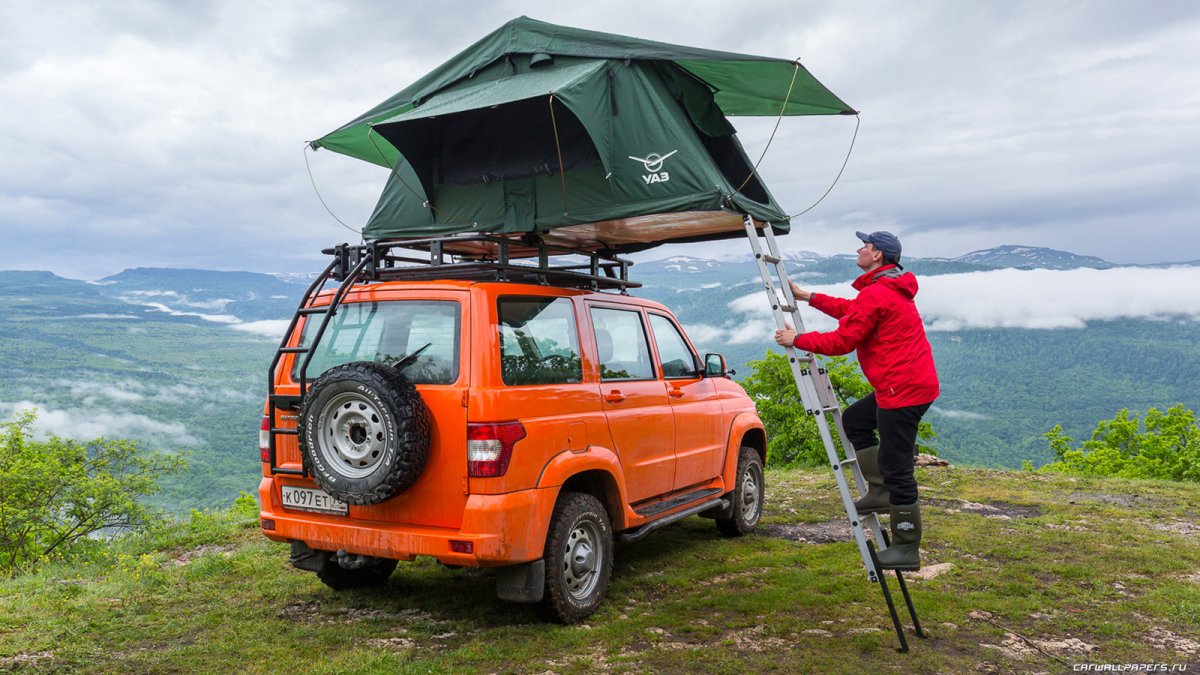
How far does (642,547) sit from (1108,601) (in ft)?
10.7

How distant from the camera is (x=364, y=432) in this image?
424 centimetres

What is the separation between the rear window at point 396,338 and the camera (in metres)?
4.39

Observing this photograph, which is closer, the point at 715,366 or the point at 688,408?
the point at 688,408

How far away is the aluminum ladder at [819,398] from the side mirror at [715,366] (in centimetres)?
161

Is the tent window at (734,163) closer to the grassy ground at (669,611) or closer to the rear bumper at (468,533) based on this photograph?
the grassy ground at (669,611)

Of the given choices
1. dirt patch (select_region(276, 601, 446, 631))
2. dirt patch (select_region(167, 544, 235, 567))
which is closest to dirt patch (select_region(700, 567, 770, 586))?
dirt patch (select_region(276, 601, 446, 631))

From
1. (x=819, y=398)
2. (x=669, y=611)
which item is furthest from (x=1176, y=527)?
(x=669, y=611)

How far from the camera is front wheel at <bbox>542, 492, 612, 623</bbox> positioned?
4484mm

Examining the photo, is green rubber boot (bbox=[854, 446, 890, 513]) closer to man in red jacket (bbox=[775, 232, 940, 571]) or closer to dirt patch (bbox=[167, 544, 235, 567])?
man in red jacket (bbox=[775, 232, 940, 571])

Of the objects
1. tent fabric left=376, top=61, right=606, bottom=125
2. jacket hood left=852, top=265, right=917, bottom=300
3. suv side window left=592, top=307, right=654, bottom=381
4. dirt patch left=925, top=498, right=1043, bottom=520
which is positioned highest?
tent fabric left=376, top=61, right=606, bottom=125

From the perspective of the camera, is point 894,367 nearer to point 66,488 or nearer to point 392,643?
point 392,643

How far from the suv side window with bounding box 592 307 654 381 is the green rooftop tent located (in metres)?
0.67

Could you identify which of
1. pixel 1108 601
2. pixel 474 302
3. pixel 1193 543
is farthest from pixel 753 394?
pixel 474 302

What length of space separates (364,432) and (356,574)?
163cm
